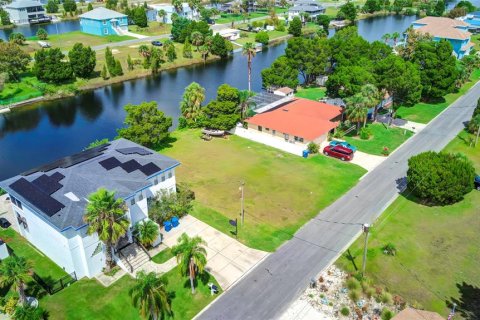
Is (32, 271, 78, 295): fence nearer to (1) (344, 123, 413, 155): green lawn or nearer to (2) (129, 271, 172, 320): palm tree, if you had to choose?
(2) (129, 271, 172, 320): palm tree

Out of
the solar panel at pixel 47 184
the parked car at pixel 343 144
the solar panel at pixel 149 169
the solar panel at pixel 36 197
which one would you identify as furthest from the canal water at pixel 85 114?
the parked car at pixel 343 144

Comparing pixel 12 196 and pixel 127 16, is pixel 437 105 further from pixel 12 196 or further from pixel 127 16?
pixel 127 16

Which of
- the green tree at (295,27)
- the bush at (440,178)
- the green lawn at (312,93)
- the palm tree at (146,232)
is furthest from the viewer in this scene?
the green tree at (295,27)

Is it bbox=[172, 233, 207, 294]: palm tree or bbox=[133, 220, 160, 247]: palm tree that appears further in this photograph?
bbox=[133, 220, 160, 247]: palm tree

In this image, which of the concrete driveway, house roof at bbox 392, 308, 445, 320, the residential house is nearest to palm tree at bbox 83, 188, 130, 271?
the concrete driveway

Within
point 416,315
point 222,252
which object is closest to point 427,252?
point 416,315

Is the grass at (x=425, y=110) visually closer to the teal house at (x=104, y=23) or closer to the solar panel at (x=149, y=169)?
the solar panel at (x=149, y=169)

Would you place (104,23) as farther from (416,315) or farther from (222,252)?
(416,315)
